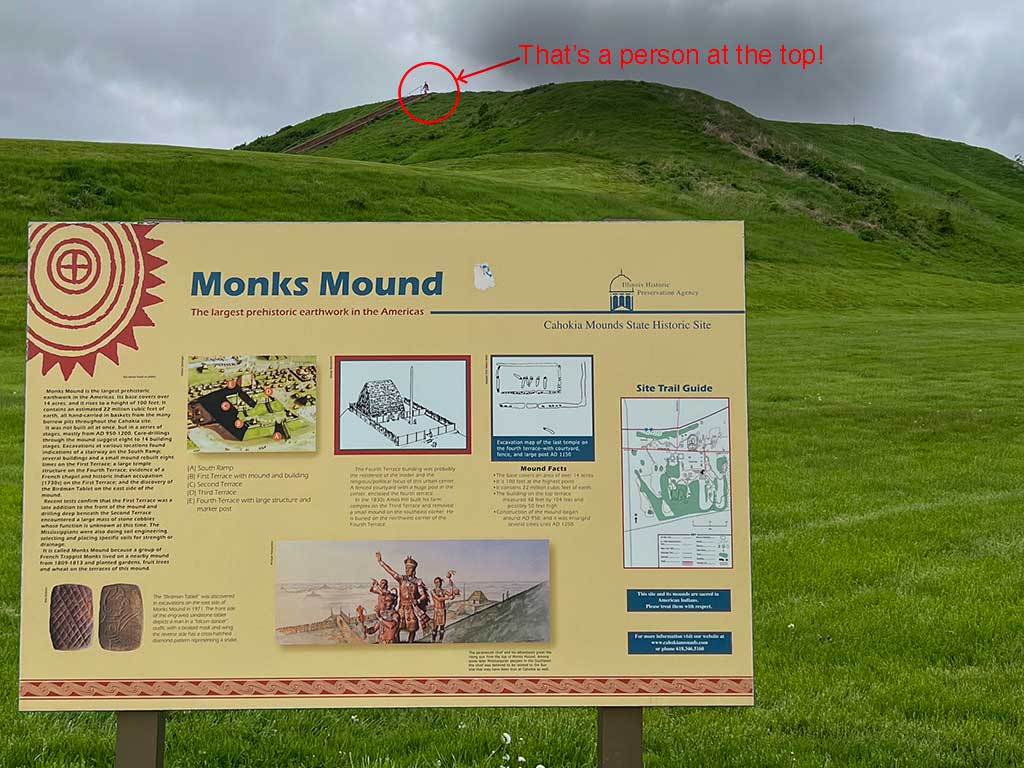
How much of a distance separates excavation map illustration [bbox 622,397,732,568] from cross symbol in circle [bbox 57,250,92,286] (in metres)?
2.60

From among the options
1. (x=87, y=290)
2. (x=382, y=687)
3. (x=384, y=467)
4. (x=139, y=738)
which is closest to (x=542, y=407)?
(x=384, y=467)

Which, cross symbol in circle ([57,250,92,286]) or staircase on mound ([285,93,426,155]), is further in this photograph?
staircase on mound ([285,93,426,155])

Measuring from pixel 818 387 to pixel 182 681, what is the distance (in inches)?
740

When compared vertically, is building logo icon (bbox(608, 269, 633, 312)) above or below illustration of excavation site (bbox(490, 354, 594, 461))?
above

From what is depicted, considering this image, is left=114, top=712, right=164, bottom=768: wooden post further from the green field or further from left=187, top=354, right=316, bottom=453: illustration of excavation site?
left=187, top=354, right=316, bottom=453: illustration of excavation site

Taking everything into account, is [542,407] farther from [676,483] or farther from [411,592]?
[411,592]

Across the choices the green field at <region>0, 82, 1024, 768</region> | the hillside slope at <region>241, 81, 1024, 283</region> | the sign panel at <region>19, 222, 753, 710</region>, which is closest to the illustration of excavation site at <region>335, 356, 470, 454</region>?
the sign panel at <region>19, 222, 753, 710</region>

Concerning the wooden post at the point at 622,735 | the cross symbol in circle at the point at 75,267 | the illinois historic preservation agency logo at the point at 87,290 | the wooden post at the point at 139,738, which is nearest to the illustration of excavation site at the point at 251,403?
the illinois historic preservation agency logo at the point at 87,290

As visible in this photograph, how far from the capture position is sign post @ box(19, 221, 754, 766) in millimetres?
4258

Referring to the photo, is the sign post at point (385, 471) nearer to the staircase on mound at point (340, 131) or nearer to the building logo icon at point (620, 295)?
the building logo icon at point (620, 295)

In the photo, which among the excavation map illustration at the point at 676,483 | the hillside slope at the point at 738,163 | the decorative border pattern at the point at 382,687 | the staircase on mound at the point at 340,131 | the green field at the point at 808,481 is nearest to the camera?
the decorative border pattern at the point at 382,687

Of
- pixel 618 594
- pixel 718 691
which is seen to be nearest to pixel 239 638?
pixel 618 594

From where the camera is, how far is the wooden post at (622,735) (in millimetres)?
4363

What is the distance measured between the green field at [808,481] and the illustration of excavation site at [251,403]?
1898 mm
